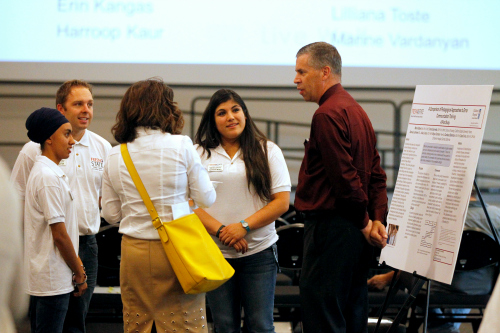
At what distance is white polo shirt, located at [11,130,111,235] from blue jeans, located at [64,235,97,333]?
69 mm

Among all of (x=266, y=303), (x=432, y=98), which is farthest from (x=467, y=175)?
(x=266, y=303)

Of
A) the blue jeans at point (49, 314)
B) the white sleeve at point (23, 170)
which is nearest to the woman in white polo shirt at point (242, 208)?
the blue jeans at point (49, 314)

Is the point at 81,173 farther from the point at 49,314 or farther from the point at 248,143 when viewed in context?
the point at 248,143

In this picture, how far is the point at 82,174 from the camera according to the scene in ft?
8.63

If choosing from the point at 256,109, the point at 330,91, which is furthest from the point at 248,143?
the point at 256,109

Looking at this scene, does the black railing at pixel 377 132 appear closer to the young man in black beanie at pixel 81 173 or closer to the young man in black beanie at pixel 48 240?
the young man in black beanie at pixel 81 173

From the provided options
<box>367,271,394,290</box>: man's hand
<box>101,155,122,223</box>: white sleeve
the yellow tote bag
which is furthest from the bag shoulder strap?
<box>367,271,394,290</box>: man's hand

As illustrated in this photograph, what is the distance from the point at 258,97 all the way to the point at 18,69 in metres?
2.85

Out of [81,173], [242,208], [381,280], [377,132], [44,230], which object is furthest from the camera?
[377,132]

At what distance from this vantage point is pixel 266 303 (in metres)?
2.35

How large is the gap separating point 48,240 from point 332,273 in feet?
4.13

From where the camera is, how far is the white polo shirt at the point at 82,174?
2494mm

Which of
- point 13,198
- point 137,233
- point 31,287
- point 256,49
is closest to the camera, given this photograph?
point 13,198

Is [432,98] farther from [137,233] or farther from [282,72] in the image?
[282,72]
